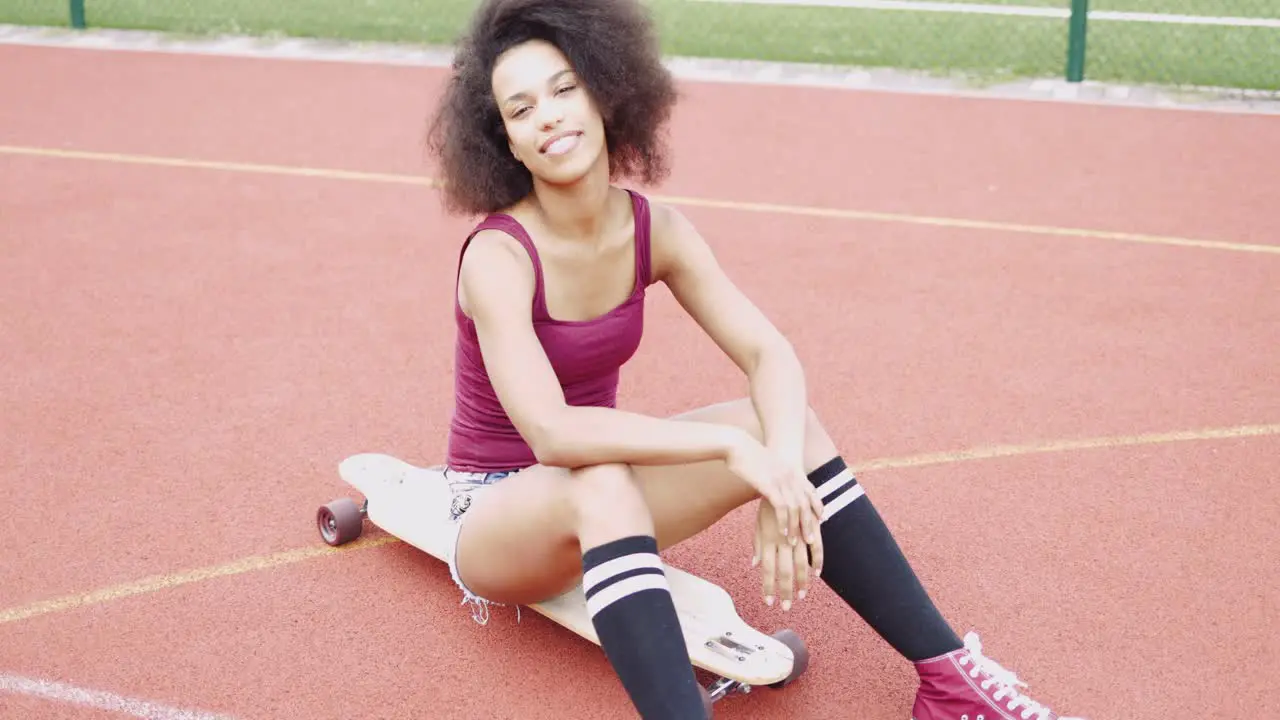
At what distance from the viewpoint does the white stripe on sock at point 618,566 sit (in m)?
2.98

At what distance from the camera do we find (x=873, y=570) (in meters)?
3.25

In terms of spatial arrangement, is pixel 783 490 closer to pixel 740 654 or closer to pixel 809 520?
pixel 809 520

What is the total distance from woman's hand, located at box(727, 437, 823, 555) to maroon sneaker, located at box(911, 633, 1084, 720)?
0.40m

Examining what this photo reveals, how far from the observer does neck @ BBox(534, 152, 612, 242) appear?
11.3ft

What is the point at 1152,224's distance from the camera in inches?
264

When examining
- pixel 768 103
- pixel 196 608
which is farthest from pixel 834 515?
pixel 768 103

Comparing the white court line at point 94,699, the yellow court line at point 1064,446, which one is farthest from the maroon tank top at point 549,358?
the yellow court line at point 1064,446

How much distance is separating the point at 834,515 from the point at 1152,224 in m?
3.99

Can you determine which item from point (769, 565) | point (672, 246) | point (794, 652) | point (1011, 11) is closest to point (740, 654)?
point (794, 652)

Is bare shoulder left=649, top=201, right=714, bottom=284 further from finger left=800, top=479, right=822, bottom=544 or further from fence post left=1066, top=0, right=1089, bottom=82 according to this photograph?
fence post left=1066, top=0, right=1089, bottom=82

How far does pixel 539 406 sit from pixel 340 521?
1106 millimetres

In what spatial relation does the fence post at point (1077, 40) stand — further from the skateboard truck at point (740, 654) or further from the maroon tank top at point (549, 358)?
the skateboard truck at point (740, 654)

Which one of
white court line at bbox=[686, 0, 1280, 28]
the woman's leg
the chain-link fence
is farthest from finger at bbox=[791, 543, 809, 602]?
white court line at bbox=[686, 0, 1280, 28]

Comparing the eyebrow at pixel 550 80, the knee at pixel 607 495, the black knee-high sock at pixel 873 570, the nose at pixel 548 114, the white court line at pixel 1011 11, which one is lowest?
the white court line at pixel 1011 11
